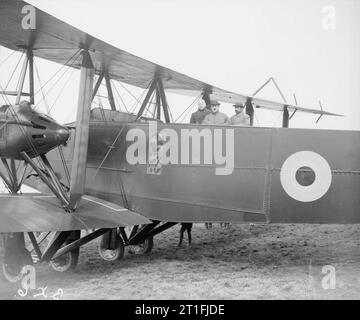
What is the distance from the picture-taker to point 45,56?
26.6ft

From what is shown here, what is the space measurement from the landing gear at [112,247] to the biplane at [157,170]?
71 centimetres

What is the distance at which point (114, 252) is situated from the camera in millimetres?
7664

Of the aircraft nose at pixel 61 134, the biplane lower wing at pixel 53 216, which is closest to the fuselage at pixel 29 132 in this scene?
the aircraft nose at pixel 61 134

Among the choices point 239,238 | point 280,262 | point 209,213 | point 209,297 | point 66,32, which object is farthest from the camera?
point 239,238

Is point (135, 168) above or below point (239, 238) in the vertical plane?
above

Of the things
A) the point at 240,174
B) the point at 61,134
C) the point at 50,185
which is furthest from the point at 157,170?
the point at 50,185

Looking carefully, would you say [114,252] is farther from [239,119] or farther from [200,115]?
[239,119]

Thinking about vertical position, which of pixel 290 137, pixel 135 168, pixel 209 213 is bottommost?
pixel 209 213

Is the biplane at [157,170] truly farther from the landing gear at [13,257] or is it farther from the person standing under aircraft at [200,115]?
the person standing under aircraft at [200,115]

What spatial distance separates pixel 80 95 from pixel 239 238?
5561 mm

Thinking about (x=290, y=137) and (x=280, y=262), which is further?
(x=280, y=262)

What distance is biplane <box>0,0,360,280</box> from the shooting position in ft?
19.7
